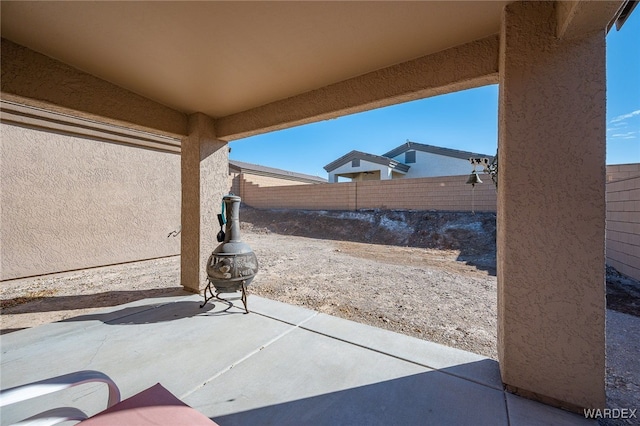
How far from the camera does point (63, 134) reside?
534 centimetres

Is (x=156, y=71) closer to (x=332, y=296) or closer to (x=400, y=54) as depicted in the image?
(x=400, y=54)

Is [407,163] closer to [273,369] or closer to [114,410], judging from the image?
[273,369]

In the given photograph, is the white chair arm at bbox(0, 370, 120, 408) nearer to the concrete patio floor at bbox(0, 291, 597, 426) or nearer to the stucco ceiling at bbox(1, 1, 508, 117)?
the concrete patio floor at bbox(0, 291, 597, 426)

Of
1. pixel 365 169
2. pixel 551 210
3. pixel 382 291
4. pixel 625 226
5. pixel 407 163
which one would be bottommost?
pixel 382 291

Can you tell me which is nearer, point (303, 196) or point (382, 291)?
point (382, 291)

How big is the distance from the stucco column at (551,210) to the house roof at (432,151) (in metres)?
16.2

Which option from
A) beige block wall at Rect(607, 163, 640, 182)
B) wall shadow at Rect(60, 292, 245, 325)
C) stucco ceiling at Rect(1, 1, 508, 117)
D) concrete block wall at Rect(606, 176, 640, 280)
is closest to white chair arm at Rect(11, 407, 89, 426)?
wall shadow at Rect(60, 292, 245, 325)

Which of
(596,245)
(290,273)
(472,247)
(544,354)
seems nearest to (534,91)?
(596,245)

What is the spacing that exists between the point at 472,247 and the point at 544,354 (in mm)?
8171

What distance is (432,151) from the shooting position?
59.3ft

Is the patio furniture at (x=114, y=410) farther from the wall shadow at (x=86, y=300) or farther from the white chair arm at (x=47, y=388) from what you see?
the wall shadow at (x=86, y=300)

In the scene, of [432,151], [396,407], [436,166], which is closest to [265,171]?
[432,151]

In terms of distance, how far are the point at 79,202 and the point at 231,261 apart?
4.86 m

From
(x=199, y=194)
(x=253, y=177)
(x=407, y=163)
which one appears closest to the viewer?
(x=199, y=194)
